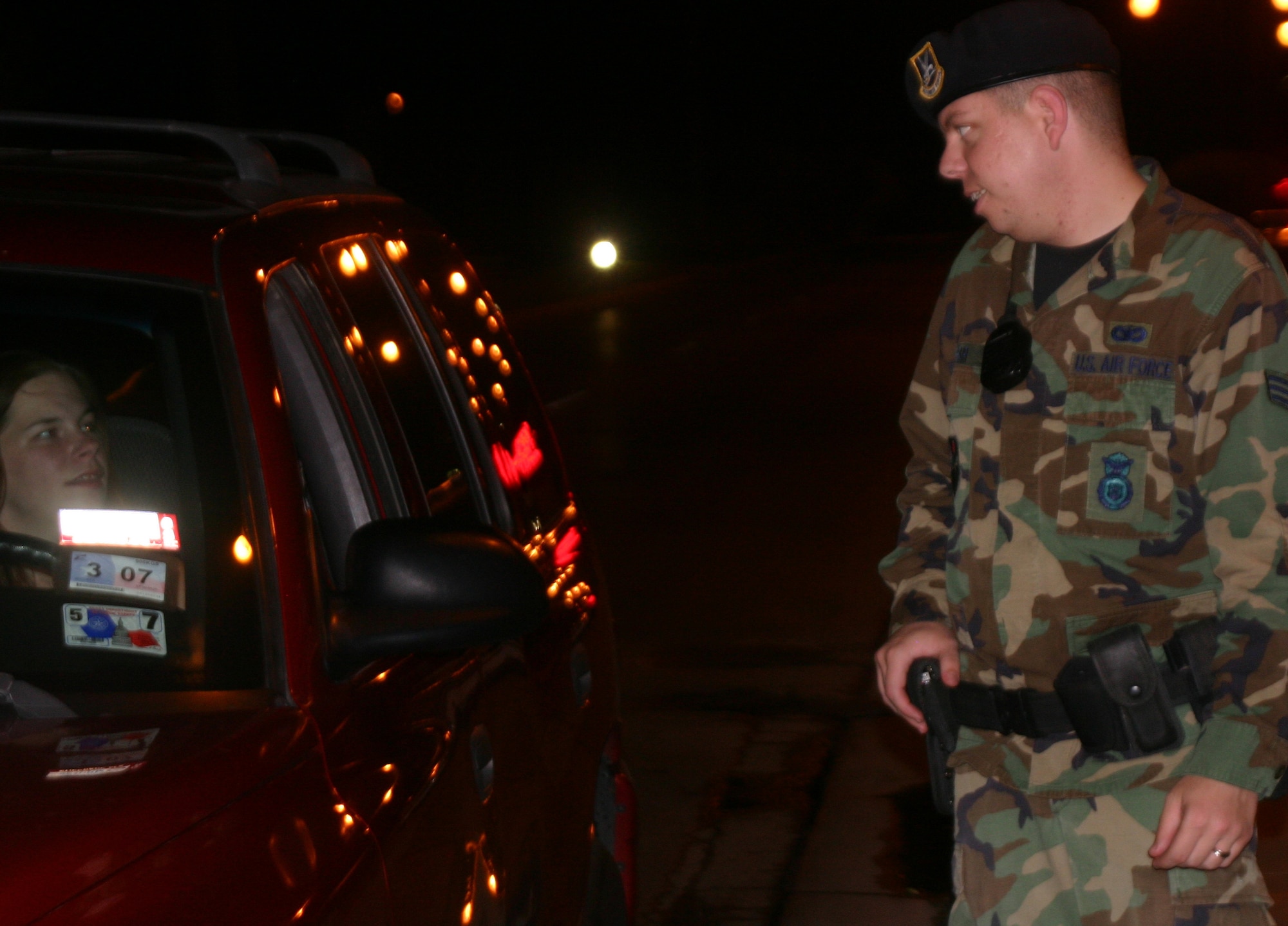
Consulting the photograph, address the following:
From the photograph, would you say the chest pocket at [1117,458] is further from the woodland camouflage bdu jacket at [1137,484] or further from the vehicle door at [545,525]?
the vehicle door at [545,525]

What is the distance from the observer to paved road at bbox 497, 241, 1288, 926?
508 cm

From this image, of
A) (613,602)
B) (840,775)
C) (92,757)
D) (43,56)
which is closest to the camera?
(92,757)

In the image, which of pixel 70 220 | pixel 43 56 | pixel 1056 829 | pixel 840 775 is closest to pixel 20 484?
pixel 70 220

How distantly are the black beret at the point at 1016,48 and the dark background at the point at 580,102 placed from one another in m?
14.6

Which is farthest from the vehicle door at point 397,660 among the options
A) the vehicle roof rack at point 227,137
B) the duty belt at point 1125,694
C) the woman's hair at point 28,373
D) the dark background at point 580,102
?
the dark background at point 580,102

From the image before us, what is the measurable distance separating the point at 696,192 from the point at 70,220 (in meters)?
39.2

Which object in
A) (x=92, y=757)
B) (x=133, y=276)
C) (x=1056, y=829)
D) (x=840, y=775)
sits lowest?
(x=840, y=775)

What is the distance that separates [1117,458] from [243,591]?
130 centimetres

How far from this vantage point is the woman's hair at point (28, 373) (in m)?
2.61

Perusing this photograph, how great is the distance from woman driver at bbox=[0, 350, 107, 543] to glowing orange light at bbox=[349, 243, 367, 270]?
50 centimetres

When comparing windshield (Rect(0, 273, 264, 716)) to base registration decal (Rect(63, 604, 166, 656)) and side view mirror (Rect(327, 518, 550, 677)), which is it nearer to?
base registration decal (Rect(63, 604, 166, 656))

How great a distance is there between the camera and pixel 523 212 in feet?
136

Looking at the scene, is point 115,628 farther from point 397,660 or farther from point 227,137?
point 227,137

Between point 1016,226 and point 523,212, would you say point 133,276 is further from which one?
point 523,212
